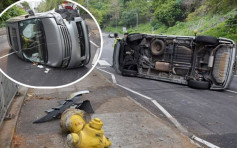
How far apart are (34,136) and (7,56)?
3.77m

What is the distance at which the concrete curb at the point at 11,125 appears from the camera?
484 cm

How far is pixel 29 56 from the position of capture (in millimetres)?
1934

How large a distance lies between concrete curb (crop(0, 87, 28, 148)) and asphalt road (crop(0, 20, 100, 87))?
10.3 feet

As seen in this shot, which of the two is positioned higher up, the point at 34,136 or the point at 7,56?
the point at 7,56

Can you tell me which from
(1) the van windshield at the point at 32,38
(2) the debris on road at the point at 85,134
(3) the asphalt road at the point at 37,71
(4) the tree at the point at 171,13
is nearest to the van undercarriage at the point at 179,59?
(2) the debris on road at the point at 85,134

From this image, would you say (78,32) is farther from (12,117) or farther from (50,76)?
(12,117)

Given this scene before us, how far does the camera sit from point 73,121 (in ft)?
16.1

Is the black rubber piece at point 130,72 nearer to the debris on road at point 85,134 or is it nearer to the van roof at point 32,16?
the debris on road at point 85,134

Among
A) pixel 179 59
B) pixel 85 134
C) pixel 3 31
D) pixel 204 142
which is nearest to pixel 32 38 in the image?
pixel 3 31

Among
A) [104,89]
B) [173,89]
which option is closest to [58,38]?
[104,89]

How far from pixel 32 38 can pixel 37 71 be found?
28 centimetres

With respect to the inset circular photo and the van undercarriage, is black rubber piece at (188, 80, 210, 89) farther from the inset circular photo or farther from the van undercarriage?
the inset circular photo

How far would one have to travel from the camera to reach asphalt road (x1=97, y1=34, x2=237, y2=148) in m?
6.05

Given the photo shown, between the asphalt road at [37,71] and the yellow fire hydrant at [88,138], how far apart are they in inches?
94.1
